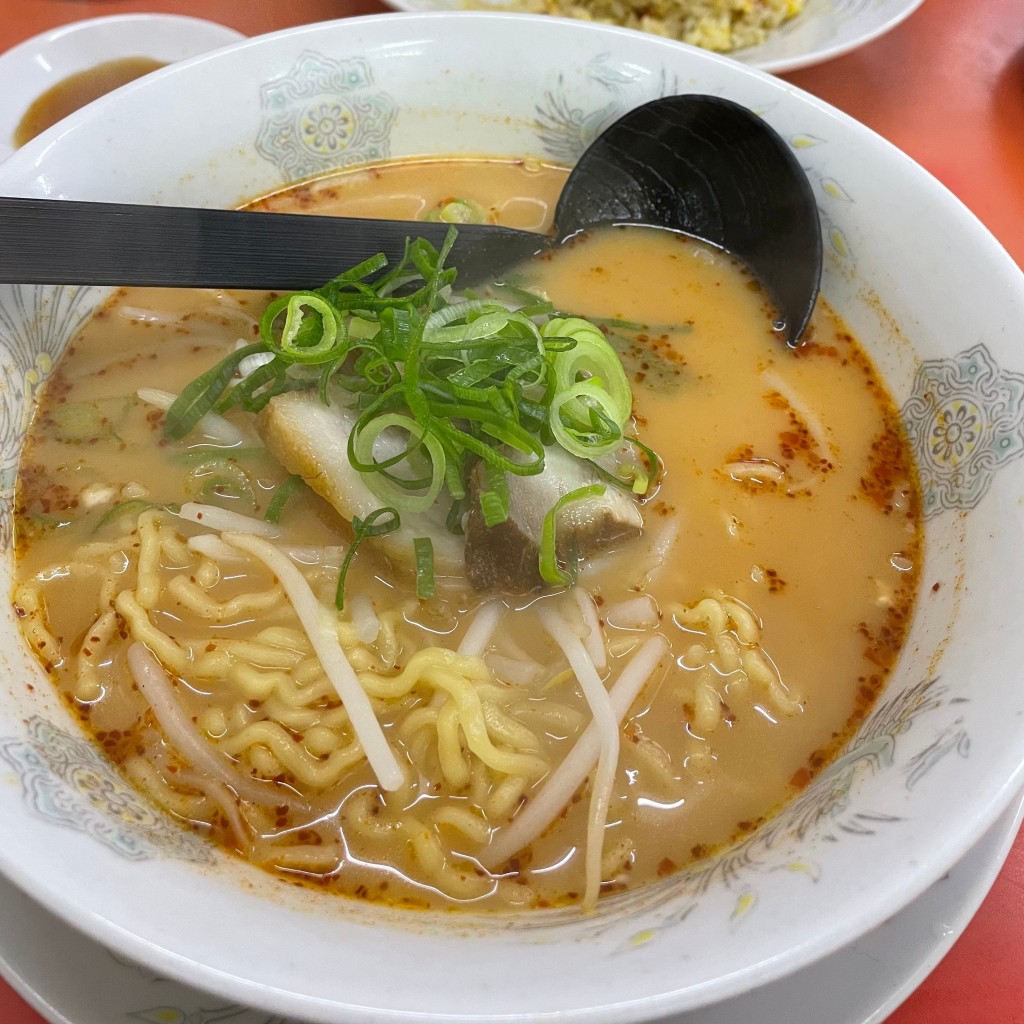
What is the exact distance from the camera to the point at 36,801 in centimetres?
116

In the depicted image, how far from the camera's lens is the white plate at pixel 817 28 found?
2.58 m

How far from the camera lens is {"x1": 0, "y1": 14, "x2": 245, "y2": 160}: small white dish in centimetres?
273

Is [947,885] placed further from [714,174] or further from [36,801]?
[714,174]

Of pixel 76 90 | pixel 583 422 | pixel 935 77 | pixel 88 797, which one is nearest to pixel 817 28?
pixel 935 77

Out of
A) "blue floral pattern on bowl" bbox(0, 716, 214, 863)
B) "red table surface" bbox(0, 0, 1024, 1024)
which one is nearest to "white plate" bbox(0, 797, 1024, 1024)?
"blue floral pattern on bowl" bbox(0, 716, 214, 863)

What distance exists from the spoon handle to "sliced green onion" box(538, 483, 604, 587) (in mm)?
744

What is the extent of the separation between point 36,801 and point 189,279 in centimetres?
101

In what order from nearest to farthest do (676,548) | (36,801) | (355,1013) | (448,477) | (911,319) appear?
1. (355,1013)
2. (36,801)
3. (448,477)
4. (676,548)
5. (911,319)

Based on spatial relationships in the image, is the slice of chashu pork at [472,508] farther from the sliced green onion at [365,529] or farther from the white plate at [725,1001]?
the white plate at [725,1001]

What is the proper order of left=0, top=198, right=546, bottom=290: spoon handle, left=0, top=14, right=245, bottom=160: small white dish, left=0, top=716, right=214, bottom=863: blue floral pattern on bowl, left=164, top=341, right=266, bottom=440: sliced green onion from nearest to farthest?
left=0, top=716, right=214, bottom=863: blue floral pattern on bowl
left=0, top=198, right=546, bottom=290: spoon handle
left=164, top=341, right=266, bottom=440: sliced green onion
left=0, top=14, right=245, bottom=160: small white dish

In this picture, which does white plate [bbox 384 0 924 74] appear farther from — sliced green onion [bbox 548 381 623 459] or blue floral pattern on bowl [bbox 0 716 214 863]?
blue floral pattern on bowl [bbox 0 716 214 863]

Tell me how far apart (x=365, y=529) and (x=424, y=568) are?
13cm

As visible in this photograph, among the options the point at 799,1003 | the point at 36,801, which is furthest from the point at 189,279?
the point at 799,1003

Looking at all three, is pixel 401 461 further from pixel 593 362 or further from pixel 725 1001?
pixel 725 1001
